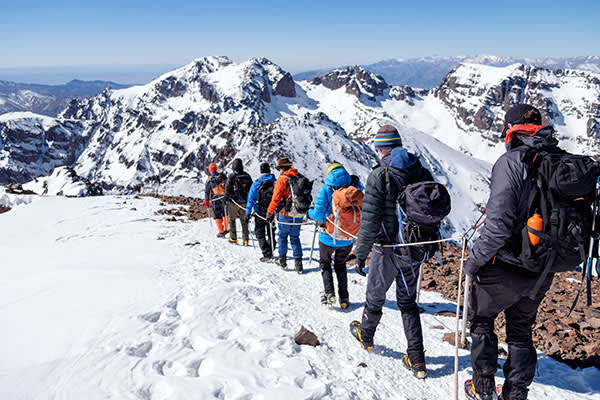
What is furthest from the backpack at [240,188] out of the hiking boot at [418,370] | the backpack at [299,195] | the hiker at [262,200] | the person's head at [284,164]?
the hiking boot at [418,370]

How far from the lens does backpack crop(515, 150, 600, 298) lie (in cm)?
329

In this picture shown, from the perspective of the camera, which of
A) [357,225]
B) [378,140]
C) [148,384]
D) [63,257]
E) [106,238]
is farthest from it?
[106,238]

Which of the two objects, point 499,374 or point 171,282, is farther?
point 171,282

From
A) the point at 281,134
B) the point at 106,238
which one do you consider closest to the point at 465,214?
the point at 281,134

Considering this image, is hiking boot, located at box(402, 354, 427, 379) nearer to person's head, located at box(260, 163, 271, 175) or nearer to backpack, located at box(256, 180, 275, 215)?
backpack, located at box(256, 180, 275, 215)

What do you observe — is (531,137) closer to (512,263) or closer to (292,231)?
(512,263)

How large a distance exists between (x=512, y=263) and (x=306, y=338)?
323cm

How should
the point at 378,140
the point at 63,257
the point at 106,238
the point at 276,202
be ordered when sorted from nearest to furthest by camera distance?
the point at 378,140
the point at 276,202
the point at 63,257
the point at 106,238

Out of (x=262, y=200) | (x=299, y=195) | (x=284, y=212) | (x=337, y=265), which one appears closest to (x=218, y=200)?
(x=262, y=200)

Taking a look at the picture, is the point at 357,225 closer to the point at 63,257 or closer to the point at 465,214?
the point at 63,257

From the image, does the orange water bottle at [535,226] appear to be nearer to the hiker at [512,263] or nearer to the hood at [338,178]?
the hiker at [512,263]

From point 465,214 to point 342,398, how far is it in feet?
380

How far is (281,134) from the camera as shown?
3393 inches

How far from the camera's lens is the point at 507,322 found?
13.3ft
